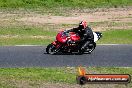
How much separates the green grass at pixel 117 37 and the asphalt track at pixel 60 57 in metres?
2.21

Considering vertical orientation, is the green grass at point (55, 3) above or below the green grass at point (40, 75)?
below

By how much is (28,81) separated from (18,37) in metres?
11.9

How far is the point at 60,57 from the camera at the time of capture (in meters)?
20.9

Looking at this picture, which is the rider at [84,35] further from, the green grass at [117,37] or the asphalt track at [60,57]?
the green grass at [117,37]

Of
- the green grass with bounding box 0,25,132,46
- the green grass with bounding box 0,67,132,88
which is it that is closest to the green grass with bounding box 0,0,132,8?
the green grass with bounding box 0,25,132,46

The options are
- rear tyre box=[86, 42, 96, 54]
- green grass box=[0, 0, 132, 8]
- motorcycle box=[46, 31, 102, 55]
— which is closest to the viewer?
motorcycle box=[46, 31, 102, 55]

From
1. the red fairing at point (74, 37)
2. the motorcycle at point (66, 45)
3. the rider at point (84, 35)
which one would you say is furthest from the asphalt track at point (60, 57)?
the red fairing at point (74, 37)

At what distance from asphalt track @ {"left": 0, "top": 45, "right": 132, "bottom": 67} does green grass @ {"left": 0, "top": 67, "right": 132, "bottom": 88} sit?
3.97 ft

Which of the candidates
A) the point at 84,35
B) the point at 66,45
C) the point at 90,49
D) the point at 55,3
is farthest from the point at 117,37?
the point at 55,3

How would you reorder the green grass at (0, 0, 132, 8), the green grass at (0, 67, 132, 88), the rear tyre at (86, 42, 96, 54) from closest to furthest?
the green grass at (0, 67, 132, 88)
the rear tyre at (86, 42, 96, 54)
the green grass at (0, 0, 132, 8)

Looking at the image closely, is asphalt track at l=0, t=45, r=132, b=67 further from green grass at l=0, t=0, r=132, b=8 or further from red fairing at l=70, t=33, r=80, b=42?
green grass at l=0, t=0, r=132, b=8

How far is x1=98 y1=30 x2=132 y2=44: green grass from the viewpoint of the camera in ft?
84.1

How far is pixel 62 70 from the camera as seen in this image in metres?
17.6

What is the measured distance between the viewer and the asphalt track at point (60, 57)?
19323mm
